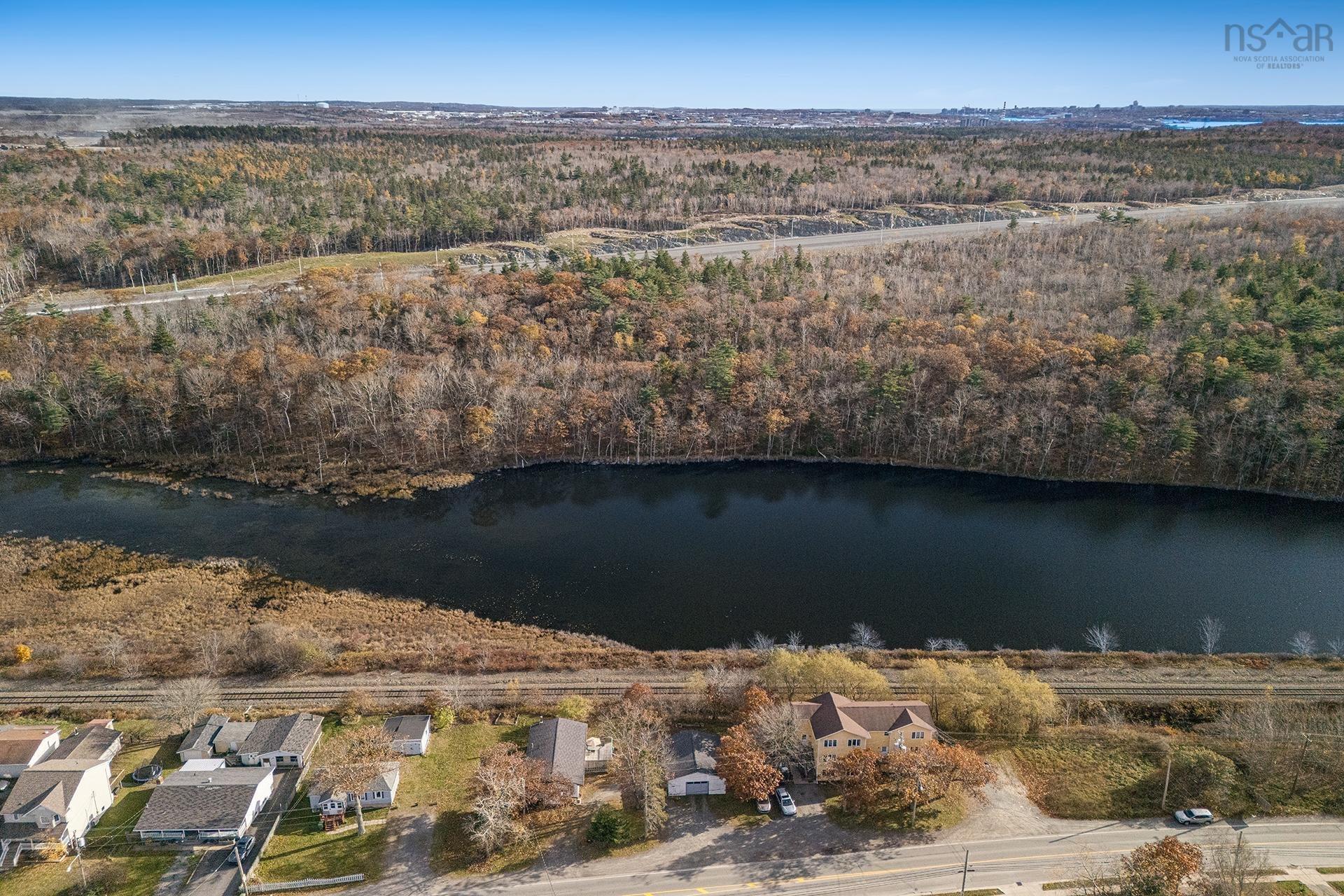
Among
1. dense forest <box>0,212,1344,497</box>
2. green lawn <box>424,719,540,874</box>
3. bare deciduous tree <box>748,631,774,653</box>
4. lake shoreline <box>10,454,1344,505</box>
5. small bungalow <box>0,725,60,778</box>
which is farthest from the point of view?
dense forest <box>0,212,1344,497</box>

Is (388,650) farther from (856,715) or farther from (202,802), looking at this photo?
(856,715)

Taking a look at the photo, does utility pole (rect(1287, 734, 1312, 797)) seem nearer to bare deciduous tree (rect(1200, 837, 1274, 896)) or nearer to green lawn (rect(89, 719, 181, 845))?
bare deciduous tree (rect(1200, 837, 1274, 896))

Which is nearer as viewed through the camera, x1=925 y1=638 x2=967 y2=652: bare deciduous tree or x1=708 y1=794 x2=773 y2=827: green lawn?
x1=708 y1=794 x2=773 y2=827: green lawn

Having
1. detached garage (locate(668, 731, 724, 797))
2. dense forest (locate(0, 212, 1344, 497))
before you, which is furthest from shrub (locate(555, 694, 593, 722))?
dense forest (locate(0, 212, 1344, 497))

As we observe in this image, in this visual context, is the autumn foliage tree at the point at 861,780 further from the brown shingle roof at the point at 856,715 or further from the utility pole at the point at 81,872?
the utility pole at the point at 81,872

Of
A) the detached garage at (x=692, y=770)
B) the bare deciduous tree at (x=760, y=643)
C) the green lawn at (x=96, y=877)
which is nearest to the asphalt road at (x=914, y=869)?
the detached garage at (x=692, y=770)

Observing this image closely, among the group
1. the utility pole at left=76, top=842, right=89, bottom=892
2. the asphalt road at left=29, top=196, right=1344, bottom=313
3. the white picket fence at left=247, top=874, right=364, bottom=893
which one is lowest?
the white picket fence at left=247, top=874, right=364, bottom=893

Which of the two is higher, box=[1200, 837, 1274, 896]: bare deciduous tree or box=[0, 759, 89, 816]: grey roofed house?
box=[0, 759, 89, 816]: grey roofed house

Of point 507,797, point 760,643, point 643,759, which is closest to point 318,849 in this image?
point 507,797
